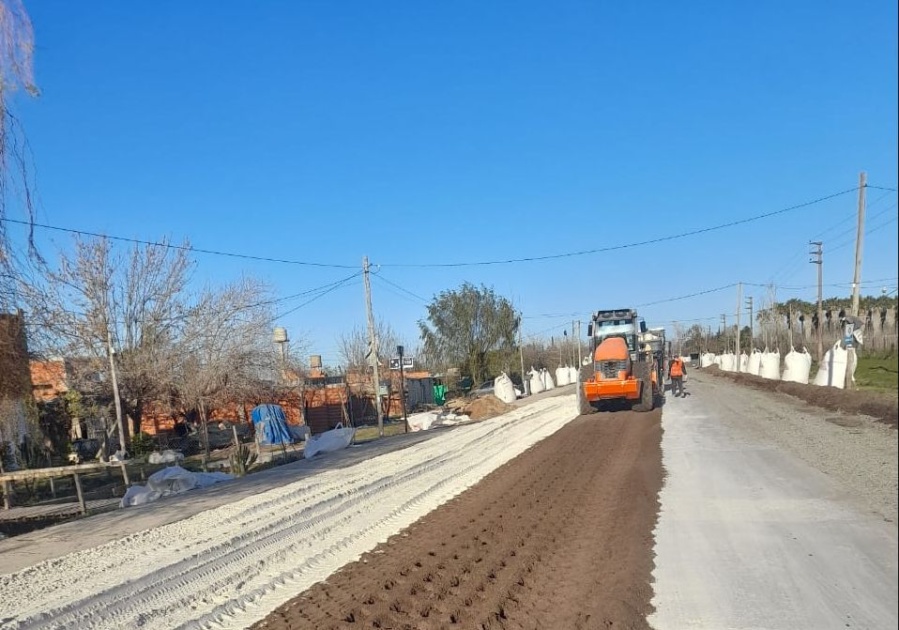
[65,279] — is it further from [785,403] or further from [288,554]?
[785,403]

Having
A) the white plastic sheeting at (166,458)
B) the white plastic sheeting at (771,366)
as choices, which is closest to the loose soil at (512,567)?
the white plastic sheeting at (166,458)

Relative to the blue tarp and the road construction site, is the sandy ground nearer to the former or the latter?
the road construction site

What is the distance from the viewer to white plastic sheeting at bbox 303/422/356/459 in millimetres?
21453

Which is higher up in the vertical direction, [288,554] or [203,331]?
[203,331]

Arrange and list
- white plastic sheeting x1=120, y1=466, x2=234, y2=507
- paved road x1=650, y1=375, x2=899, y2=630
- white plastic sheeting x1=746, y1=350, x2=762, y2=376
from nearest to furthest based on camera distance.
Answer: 1. paved road x1=650, y1=375, x2=899, y2=630
2. white plastic sheeting x1=120, y1=466, x2=234, y2=507
3. white plastic sheeting x1=746, y1=350, x2=762, y2=376

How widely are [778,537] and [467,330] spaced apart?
51.3 m

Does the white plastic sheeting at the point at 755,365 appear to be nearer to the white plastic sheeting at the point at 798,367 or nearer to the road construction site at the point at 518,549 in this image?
the white plastic sheeting at the point at 798,367

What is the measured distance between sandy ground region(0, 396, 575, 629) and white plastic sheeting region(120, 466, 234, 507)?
2.19 meters

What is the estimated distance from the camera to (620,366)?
2408 centimetres

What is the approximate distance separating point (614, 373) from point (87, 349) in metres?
20.7

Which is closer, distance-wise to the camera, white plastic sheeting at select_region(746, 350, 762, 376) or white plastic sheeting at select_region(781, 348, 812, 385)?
white plastic sheeting at select_region(781, 348, 812, 385)

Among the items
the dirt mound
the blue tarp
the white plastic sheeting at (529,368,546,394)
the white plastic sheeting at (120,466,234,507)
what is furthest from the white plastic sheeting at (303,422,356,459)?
the white plastic sheeting at (529,368,546,394)

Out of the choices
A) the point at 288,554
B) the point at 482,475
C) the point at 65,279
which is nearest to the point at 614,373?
the point at 482,475

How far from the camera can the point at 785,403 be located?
73.4ft
